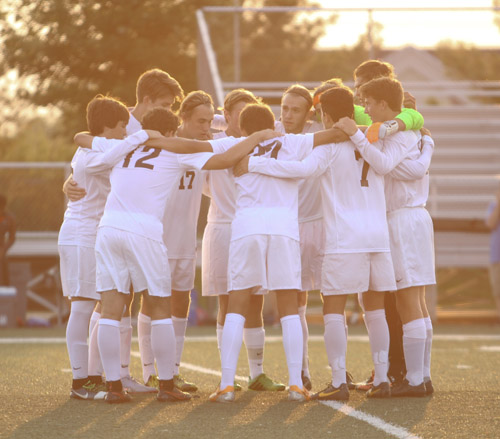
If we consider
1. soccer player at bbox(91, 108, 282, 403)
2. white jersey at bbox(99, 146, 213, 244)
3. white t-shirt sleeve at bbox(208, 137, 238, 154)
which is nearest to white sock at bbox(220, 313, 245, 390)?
soccer player at bbox(91, 108, 282, 403)

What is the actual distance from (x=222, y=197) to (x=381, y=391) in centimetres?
169

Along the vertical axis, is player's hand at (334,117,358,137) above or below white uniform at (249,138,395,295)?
above

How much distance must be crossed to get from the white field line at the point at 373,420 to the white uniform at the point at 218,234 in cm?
122

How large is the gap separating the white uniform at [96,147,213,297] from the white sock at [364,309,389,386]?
1.35m

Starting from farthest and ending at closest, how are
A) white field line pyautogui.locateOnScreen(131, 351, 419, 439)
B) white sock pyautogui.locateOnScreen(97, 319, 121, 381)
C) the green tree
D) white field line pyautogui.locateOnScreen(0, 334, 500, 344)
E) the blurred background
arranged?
the green tree → the blurred background → white field line pyautogui.locateOnScreen(0, 334, 500, 344) → white sock pyautogui.locateOnScreen(97, 319, 121, 381) → white field line pyautogui.locateOnScreen(131, 351, 419, 439)

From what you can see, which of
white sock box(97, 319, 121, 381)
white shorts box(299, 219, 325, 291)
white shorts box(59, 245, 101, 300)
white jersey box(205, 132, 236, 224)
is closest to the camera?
white sock box(97, 319, 121, 381)

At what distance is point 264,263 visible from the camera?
23.8ft

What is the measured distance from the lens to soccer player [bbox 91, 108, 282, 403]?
722 cm

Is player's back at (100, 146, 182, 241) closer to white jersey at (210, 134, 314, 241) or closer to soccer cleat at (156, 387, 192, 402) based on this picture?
white jersey at (210, 134, 314, 241)

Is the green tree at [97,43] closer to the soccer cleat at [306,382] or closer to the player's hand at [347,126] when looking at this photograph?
the soccer cleat at [306,382]

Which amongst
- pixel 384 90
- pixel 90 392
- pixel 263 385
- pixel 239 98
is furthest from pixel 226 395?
pixel 384 90

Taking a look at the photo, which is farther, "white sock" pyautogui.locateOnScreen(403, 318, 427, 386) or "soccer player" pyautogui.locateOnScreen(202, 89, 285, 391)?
"soccer player" pyautogui.locateOnScreen(202, 89, 285, 391)

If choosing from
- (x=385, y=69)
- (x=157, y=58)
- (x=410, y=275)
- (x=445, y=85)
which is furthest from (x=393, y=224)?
(x=157, y=58)

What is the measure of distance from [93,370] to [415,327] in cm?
214
